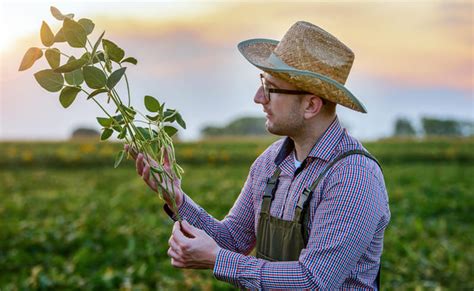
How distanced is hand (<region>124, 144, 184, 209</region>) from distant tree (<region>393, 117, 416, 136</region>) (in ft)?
86.8

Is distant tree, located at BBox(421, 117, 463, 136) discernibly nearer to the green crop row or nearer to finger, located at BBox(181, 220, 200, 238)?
the green crop row

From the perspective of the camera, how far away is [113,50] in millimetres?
2369

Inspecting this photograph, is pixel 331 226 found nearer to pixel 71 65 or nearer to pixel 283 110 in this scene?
pixel 283 110

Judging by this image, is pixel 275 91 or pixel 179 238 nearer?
pixel 179 238

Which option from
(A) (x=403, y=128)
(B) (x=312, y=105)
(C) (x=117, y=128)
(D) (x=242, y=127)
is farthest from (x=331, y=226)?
(D) (x=242, y=127)

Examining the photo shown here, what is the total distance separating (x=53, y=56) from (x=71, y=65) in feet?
0.47

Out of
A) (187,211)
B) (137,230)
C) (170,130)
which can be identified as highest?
(170,130)

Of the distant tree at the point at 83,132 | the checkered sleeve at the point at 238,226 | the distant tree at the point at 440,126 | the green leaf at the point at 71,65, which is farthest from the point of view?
the distant tree at the point at 83,132

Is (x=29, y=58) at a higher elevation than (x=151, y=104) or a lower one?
higher

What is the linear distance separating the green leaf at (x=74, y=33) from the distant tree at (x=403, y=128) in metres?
26.9

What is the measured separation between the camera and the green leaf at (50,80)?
235 cm

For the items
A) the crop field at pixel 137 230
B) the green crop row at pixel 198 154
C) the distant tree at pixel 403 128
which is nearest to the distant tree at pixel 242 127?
the distant tree at pixel 403 128

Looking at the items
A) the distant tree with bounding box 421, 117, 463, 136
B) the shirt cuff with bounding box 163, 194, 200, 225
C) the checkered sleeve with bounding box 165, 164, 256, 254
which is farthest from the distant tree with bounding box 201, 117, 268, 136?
the shirt cuff with bounding box 163, 194, 200, 225

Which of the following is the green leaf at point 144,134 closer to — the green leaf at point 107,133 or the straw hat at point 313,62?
the green leaf at point 107,133
